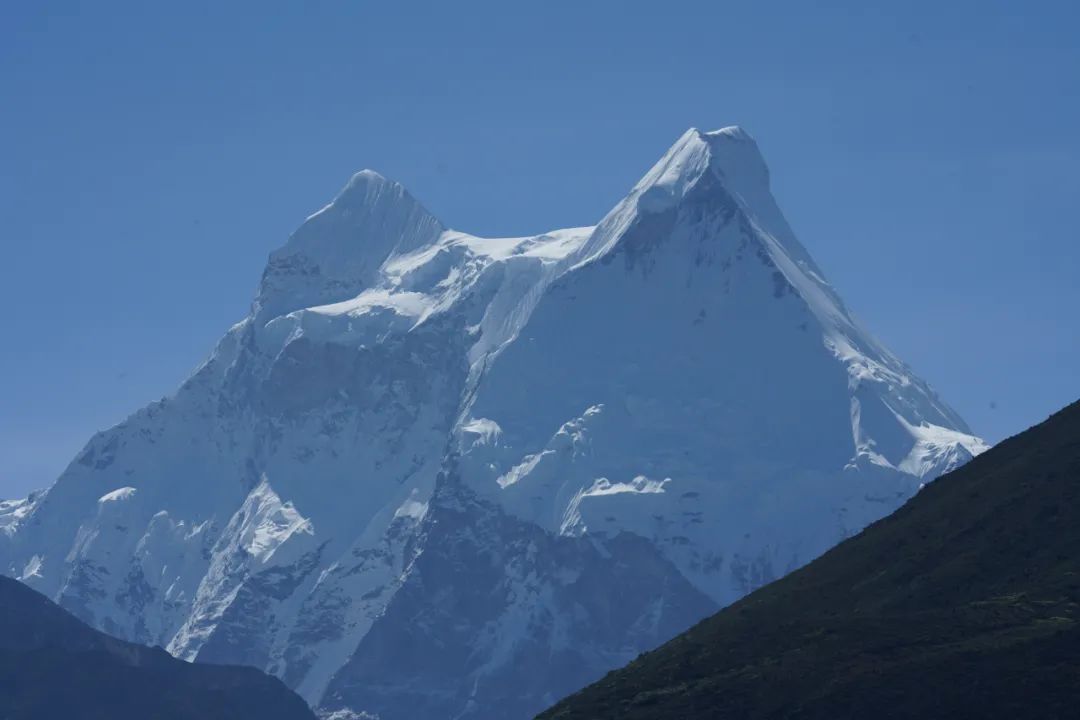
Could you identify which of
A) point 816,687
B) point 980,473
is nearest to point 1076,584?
point 816,687

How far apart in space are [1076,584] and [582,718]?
1210 inches

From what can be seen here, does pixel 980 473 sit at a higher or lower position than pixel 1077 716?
higher

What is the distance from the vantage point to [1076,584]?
151500 mm

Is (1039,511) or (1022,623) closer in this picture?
(1022,623)

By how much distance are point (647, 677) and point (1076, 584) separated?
2710cm

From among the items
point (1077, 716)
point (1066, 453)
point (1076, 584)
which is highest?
point (1066, 453)

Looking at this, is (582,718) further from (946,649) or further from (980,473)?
(980,473)

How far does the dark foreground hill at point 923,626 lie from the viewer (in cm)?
13962

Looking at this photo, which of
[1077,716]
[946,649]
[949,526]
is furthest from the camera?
[949,526]

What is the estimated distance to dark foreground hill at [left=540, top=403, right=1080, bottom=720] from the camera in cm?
13962

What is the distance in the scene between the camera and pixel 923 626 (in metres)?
152

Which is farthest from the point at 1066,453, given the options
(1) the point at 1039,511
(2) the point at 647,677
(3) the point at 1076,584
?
(2) the point at 647,677

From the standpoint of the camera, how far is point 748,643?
526ft

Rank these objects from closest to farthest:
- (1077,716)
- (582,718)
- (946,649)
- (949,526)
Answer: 1. (1077,716)
2. (946,649)
3. (582,718)
4. (949,526)
